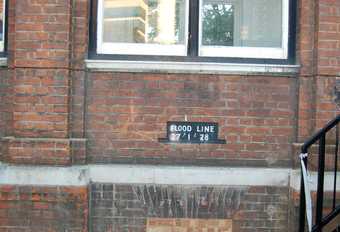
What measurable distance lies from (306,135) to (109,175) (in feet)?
6.90

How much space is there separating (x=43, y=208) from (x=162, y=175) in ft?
4.10

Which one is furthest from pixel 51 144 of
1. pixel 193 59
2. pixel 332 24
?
pixel 332 24

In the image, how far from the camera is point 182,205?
5023 millimetres

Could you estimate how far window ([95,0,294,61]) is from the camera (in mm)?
5215

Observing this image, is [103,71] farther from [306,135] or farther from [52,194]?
[306,135]

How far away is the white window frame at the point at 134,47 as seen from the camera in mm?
5199

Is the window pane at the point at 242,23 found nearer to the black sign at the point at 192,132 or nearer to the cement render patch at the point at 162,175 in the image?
the black sign at the point at 192,132

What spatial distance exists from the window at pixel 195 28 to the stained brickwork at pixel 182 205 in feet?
4.68

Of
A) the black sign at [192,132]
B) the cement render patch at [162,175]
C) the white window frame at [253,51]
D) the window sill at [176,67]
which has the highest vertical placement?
the white window frame at [253,51]

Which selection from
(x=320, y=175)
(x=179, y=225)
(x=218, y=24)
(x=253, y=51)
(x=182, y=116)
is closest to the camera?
(x=320, y=175)

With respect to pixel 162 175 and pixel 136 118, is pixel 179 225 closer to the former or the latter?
pixel 162 175

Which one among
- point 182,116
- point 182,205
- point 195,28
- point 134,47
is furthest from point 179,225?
point 195,28

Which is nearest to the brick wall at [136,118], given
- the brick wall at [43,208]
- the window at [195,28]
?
the brick wall at [43,208]

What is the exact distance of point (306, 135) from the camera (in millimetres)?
5090
